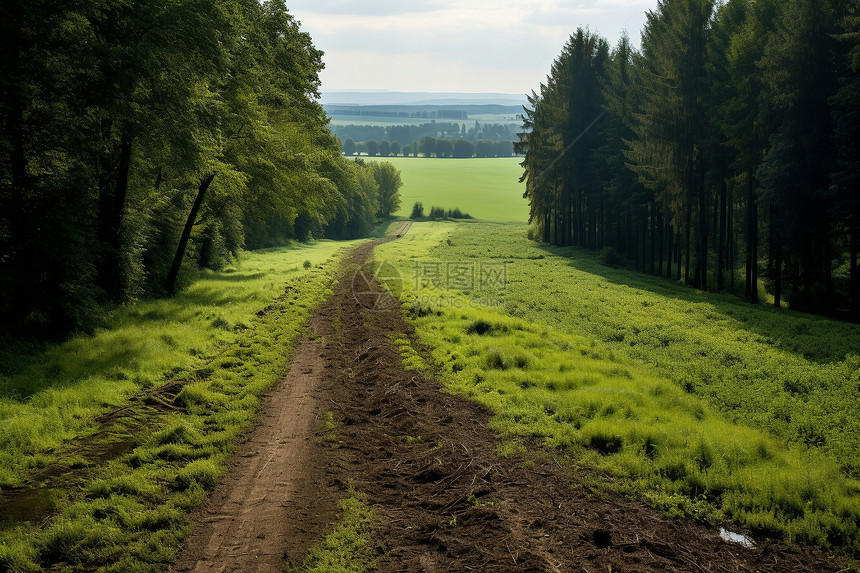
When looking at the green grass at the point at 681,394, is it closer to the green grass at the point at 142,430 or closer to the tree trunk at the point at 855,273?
the green grass at the point at 142,430

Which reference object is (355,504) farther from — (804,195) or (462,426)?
(804,195)

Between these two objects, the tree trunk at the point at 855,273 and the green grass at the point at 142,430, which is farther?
the tree trunk at the point at 855,273

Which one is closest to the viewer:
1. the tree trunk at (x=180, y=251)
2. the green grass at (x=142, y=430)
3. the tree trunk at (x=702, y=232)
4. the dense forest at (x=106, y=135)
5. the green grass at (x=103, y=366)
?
the green grass at (x=142, y=430)

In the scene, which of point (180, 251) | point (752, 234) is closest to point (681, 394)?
point (180, 251)

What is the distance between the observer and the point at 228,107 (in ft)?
66.6

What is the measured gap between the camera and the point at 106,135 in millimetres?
16703

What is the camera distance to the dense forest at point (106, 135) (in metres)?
13.6

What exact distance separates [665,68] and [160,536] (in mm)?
39673

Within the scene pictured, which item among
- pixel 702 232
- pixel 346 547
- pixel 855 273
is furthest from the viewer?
pixel 702 232

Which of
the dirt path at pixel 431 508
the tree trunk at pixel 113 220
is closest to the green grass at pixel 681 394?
the dirt path at pixel 431 508

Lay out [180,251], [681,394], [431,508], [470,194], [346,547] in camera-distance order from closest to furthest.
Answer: [346,547] < [431,508] < [681,394] < [180,251] < [470,194]

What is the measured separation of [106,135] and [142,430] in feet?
37.4

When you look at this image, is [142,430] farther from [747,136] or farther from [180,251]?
[747,136]

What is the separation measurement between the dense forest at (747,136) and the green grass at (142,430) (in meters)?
28.0
